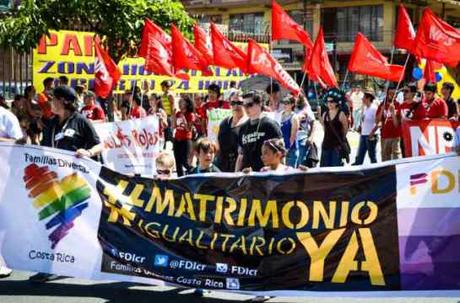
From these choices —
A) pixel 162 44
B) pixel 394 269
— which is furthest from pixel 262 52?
pixel 394 269

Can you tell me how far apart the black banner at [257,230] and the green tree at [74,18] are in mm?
7315

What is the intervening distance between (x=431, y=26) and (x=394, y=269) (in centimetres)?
627

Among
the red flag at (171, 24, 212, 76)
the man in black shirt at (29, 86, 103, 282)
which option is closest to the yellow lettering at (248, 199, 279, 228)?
the man in black shirt at (29, 86, 103, 282)

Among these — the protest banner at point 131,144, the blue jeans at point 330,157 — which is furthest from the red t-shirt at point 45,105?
the blue jeans at point 330,157

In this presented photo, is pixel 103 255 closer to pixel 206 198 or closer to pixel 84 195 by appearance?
pixel 84 195

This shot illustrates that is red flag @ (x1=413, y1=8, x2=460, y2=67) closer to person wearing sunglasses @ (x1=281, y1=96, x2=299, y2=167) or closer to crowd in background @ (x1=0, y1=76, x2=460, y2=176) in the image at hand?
crowd in background @ (x1=0, y1=76, x2=460, y2=176)

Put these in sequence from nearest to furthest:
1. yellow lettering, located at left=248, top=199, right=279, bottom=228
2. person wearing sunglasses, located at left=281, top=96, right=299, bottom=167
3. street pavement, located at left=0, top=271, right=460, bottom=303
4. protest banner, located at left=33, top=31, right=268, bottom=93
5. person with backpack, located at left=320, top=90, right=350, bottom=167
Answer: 1. yellow lettering, located at left=248, top=199, right=279, bottom=228
2. street pavement, located at left=0, top=271, right=460, bottom=303
3. person with backpack, located at left=320, top=90, right=350, bottom=167
4. person wearing sunglasses, located at left=281, top=96, right=299, bottom=167
5. protest banner, located at left=33, top=31, right=268, bottom=93

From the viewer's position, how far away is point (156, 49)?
42.5 feet

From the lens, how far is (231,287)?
18.9 ft

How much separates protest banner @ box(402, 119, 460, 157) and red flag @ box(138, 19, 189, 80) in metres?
4.80

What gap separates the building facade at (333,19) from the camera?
50.5 metres

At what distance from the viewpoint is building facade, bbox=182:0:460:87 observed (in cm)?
5050

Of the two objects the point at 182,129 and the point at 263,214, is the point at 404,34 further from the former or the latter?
the point at 263,214

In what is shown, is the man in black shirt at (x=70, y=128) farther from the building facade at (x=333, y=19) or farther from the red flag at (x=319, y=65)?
the building facade at (x=333, y=19)
